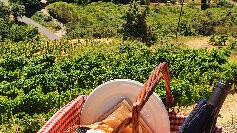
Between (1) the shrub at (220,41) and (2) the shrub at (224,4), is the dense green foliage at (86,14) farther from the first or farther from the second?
(1) the shrub at (220,41)

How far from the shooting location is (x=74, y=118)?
2.12 meters

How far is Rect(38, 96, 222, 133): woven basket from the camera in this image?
6.21ft

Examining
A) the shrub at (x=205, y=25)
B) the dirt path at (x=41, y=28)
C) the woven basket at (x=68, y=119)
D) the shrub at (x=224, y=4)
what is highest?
the woven basket at (x=68, y=119)

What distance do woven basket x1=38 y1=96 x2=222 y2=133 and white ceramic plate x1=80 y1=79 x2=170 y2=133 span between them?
0.05m

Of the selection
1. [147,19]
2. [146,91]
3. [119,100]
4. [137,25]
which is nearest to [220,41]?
[137,25]

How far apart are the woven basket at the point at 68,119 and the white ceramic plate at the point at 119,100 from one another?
0.15ft

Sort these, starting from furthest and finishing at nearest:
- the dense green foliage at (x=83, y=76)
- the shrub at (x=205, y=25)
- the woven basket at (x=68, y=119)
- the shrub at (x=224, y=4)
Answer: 1. the shrub at (x=224, y=4)
2. the shrub at (x=205, y=25)
3. the dense green foliage at (x=83, y=76)
4. the woven basket at (x=68, y=119)

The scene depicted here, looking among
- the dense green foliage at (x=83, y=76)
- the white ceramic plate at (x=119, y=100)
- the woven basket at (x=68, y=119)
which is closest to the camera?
the woven basket at (x=68, y=119)

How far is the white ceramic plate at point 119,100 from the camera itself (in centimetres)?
Result: 208

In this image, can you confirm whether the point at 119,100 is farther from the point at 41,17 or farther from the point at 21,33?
the point at 41,17

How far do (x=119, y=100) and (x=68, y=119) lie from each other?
11.6 inches

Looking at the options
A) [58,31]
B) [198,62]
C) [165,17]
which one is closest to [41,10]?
[58,31]

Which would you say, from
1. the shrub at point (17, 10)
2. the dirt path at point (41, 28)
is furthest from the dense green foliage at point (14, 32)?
the shrub at point (17, 10)

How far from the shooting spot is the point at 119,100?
2.16 m
